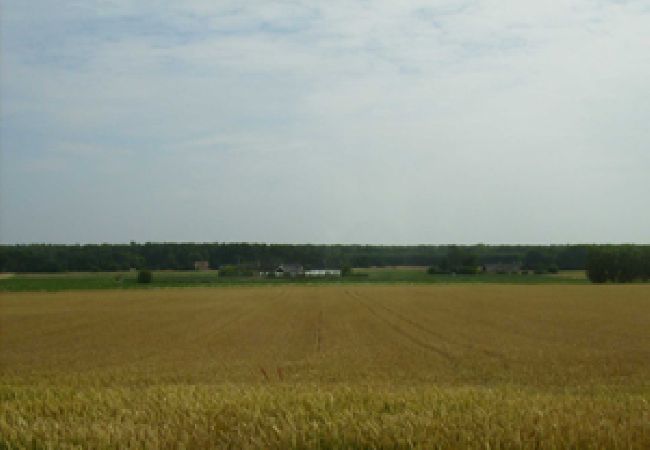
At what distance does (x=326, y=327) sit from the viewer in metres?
39.8

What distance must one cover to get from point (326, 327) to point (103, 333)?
1184cm

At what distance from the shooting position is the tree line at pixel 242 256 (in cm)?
15562

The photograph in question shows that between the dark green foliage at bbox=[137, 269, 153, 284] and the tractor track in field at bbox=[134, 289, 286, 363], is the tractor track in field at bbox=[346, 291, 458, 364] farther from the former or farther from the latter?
the dark green foliage at bbox=[137, 269, 153, 284]

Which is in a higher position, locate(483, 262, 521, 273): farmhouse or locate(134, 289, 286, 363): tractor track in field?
locate(483, 262, 521, 273): farmhouse

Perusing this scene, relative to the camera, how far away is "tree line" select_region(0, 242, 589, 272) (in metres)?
156

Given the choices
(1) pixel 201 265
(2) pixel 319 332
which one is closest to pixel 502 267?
(1) pixel 201 265

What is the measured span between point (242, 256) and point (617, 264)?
274 ft

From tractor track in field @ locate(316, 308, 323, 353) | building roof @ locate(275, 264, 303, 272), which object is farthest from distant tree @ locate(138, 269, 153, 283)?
tractor track in field @ locate(316, 308, 323, 353)

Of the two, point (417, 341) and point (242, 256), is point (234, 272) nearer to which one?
point (242, 256)

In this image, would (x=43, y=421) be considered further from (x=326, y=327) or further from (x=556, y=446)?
(x=326, y=327)

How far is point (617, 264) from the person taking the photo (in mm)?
128250

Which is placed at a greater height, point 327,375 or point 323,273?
point 323,273

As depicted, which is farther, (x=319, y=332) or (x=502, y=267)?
(x=502, y=267)

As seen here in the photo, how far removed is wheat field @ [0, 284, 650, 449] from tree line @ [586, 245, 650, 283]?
237 feet
